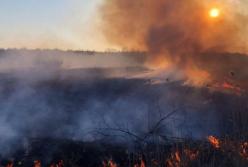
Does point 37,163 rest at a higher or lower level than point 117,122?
lower

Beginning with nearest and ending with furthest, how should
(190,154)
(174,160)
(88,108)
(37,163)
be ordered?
(174,160)
(190,154)
(37,163)
(88,108)

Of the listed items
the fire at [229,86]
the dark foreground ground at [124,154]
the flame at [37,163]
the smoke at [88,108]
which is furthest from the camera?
the fire at [229,86]

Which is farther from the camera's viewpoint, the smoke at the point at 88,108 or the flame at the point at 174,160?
the smoke at the point at 88,108

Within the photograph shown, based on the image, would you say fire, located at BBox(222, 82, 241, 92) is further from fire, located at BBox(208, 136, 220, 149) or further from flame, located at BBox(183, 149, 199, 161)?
flame, located at BBox(183, 149, 199, 161)

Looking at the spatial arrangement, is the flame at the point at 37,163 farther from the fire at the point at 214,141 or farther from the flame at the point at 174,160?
the fire at the point at 214,141

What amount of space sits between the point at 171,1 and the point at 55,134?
9.74 metres

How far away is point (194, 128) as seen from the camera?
15695mm

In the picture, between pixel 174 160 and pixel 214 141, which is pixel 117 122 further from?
pixel 174 160

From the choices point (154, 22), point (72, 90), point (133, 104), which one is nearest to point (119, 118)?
point (133, 104)

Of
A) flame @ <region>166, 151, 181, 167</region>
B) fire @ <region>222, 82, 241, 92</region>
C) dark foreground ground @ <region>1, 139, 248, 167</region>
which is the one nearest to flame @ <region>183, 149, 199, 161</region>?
dark foreground ground @ <region>1, 139, 248, 167</region>

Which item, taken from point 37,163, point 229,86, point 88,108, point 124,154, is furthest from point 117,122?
point 229,86

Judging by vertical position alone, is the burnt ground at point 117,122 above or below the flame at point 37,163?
above

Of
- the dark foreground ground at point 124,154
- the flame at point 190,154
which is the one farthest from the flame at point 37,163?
the flame at point 190,154

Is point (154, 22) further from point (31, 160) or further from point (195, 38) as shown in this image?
point (31, 160)
